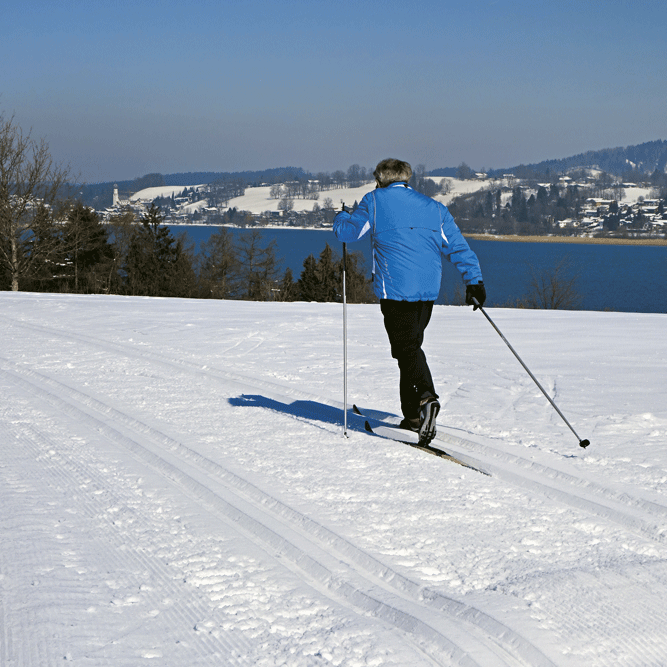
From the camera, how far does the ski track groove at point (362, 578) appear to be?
7.91 feet

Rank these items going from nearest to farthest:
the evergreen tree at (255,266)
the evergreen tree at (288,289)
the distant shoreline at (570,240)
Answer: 1. the evergreen tree at (288,289)
2. the evergreen tree at (255,266)
3. the distant shoreline at (570,240)

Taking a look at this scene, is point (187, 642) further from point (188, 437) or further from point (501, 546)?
point (188, 437)

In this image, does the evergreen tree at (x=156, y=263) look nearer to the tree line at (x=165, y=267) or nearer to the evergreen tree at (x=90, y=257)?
the tree line at (x=165, y=267)

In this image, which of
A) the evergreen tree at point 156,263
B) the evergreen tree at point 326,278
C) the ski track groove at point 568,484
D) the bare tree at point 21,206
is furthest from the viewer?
the evergreen tree at point 326,278

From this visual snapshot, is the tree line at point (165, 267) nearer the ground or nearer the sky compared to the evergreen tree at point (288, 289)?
nearer the sky

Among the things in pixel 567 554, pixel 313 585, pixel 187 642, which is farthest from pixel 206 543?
pixel 567 554

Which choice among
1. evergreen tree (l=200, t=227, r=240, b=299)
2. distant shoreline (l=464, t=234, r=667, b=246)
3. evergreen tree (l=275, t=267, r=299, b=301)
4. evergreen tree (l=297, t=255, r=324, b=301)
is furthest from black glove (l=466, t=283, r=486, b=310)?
distant shoreline (l=464, t=234, r=667, b=246)

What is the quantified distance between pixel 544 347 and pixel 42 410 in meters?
6.43

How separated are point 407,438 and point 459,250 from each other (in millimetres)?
1375

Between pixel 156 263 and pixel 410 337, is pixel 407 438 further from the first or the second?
pixel 156 263

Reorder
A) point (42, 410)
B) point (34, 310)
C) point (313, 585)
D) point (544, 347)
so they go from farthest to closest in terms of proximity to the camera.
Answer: point (34, 310)
point (544, 347)
point (42, 410)
point (313, 585)

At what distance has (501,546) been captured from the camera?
325 centimetres

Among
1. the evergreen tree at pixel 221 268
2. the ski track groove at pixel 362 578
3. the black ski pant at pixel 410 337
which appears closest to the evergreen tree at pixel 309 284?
the evergreen tree at pixel 221 268

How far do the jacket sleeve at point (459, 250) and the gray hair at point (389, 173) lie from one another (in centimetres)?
37
